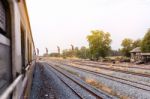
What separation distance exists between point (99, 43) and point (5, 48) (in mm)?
71315

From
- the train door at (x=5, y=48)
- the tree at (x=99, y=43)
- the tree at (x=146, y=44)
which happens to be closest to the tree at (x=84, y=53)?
the tree at (x=99, y=43)

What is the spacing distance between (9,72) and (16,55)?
262 millimetres

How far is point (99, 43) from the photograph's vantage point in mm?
74250

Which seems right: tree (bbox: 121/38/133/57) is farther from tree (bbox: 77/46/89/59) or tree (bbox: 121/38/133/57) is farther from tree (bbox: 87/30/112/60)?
tree (bbox: 87/30/112/60)

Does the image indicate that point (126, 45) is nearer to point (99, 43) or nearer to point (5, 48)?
point (99, 43)

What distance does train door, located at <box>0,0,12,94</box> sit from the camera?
3091 mm

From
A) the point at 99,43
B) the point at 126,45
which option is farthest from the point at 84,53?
the point at 99,43

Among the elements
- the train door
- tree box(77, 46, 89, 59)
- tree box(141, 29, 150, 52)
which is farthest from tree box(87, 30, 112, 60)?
the train door

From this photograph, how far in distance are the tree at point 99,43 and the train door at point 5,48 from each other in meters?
69.5

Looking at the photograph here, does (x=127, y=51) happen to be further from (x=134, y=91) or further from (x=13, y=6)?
(x=13, y=6)

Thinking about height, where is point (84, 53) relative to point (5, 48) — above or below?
above

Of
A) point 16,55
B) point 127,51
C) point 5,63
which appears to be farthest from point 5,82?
point 127,51

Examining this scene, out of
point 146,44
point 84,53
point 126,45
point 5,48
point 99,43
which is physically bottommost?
point 5,48

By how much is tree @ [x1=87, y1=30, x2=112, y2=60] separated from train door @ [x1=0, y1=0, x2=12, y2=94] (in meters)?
69.5
